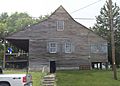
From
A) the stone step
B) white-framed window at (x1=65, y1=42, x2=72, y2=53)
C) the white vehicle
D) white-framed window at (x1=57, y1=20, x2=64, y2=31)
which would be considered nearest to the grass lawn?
the stone step

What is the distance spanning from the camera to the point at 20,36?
4588 centimetres

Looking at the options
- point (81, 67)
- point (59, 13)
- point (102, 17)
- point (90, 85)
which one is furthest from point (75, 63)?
point (102, 17)

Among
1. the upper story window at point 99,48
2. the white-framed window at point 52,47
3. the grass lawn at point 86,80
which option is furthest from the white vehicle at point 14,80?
the upper story window at point 99,48

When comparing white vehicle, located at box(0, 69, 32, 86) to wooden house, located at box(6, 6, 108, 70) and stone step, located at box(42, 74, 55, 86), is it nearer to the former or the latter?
stone step, located at box(42, 74, 55, 86)

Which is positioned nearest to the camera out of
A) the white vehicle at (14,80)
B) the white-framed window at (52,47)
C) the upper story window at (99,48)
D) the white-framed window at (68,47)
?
the white vehicle at (14,80)

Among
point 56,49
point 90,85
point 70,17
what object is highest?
point 70,17

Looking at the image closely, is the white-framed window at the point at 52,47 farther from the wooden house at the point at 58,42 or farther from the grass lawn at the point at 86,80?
the grass lawn at the point at 86,80

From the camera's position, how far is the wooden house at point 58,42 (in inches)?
1832

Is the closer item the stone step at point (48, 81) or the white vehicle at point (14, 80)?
the white vehicle at point (14, 80)

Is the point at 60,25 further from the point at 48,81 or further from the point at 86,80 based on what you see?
the point at 86,80

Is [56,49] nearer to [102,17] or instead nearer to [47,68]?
[47,68]

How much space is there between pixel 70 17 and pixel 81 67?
7453 mm

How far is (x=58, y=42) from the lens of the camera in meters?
46.8

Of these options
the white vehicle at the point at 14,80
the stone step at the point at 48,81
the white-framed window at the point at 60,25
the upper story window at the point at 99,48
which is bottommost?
the stone step at the point at 48,81
